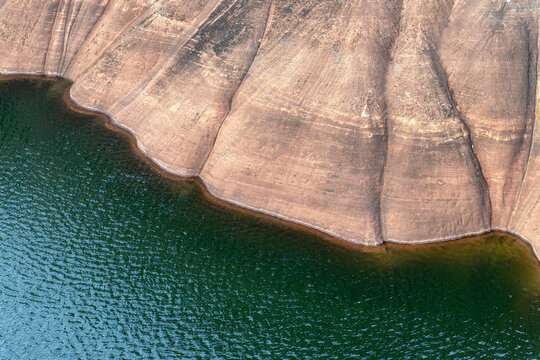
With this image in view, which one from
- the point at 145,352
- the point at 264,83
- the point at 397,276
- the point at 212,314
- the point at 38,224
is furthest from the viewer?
the point at 264,83

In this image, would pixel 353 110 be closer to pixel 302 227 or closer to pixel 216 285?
pixel 302 227

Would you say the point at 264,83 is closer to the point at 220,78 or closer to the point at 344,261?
the point at 220,78

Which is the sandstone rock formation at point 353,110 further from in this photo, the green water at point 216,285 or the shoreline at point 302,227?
the green water at point 216,285

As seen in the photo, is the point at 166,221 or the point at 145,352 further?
the point at 166,221

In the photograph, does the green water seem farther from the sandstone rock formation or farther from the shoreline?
the sandstone rock formation

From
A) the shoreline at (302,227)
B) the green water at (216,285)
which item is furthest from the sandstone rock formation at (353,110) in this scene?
the green water at (216,285)

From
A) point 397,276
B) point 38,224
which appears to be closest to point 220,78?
point 38,224

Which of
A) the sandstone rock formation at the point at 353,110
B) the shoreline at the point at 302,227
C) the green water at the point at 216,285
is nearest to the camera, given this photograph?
the green water at the point at 216,285
